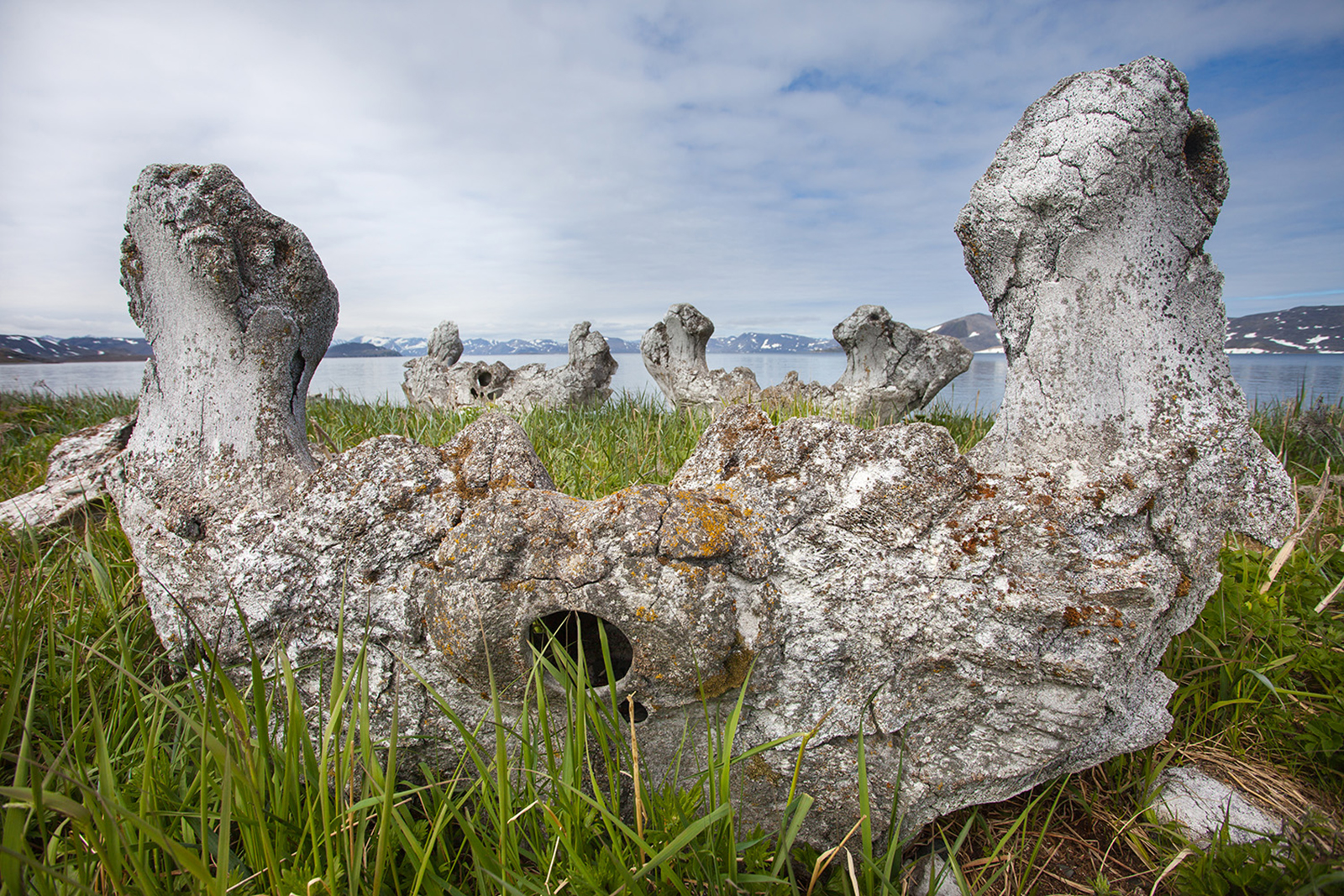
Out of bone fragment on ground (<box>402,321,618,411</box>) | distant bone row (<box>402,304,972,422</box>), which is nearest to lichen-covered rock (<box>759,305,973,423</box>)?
distant bone row (<box>402,304,972,422</box>)

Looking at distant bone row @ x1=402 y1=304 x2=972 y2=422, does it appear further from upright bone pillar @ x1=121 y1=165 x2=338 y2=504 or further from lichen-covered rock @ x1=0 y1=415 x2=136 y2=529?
upright bone pillar @ x1=121 y1=165 x2=338 y2=504

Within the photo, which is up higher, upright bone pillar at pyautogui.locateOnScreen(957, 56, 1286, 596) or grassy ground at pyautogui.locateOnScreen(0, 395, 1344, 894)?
upright bone pillar at pyautogui.locateOnScreen(957, 56, 1286, 596)

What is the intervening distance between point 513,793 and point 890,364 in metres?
6.49

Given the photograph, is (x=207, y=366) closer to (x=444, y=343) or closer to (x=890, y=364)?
(x=890, y=364)

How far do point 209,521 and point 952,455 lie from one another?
2.38 m

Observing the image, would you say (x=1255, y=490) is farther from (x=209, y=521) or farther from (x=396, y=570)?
(x=209, y=521)

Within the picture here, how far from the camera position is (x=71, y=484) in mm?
3764

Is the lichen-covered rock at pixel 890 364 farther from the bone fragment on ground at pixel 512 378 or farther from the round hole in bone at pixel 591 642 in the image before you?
the round hole in bone at pixel 591 642

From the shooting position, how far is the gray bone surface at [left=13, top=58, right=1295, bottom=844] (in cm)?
181

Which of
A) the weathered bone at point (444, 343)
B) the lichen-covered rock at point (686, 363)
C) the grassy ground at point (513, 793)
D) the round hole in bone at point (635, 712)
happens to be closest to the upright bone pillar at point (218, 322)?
the grassy ground at point (513, 793)

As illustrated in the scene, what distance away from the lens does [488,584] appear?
1780 millimetres

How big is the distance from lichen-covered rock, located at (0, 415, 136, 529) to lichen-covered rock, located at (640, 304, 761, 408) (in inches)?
216

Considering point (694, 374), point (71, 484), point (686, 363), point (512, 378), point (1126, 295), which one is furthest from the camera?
point (512, 378)

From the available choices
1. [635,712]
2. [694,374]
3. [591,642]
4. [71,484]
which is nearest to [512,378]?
[694,374]
